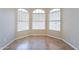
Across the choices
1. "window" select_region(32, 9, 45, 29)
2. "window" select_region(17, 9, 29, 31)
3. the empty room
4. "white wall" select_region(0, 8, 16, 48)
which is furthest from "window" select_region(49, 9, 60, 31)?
"white wall" select_region(0, 8, 16, 48)

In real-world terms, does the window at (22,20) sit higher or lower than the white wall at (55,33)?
higher

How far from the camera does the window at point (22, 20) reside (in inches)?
65.5

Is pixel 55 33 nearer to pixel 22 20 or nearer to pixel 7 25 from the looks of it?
pixel 22 20

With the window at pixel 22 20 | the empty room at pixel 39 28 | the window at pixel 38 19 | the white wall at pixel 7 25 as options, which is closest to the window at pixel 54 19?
the empty room at pixel 39 28

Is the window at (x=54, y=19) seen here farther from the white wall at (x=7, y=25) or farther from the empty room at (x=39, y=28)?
the white wall at (x=7, y=25)

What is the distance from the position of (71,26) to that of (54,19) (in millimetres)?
250

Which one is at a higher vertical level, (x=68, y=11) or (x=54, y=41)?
(x=68, y=11)

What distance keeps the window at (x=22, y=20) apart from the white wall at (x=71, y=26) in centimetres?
52

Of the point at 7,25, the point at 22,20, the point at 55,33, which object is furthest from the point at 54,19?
the point at 7,25

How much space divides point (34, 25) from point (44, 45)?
0.31 m

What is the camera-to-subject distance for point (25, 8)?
1662 millimetres

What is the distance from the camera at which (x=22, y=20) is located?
168 centimetres
